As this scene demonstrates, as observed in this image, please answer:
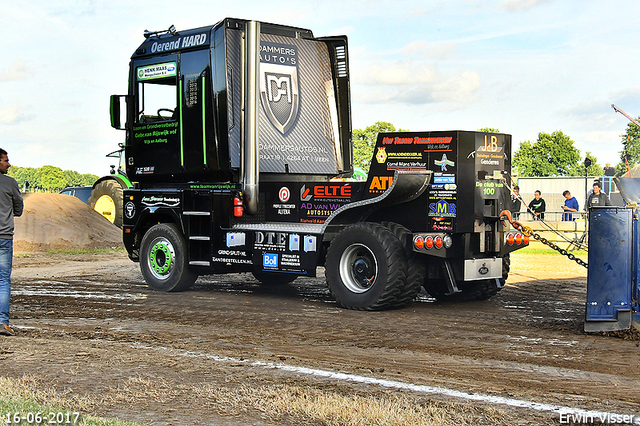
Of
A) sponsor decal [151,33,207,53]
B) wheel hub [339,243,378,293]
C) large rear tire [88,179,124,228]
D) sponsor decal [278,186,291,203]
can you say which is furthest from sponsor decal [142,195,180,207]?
large rear tire [88,179,124,228]

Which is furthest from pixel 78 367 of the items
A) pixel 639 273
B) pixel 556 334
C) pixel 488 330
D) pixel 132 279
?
pixel 132 279

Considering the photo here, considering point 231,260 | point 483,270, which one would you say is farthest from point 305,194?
point 483,270

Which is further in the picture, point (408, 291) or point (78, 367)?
point (408, 291)

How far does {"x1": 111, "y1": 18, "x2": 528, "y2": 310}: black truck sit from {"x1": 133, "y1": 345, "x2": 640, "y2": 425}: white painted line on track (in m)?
3.38

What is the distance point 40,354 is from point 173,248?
5.23 m

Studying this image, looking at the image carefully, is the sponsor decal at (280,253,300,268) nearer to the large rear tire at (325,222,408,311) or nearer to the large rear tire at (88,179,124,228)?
the large rear tire at (325,222,408,311)

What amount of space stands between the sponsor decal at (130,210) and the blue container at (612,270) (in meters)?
7.84

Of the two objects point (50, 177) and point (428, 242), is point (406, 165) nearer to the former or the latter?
point (428, 242)

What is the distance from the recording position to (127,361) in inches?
281

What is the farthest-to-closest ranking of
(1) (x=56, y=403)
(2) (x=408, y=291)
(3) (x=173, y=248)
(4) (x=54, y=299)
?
(3) (x=173, y=248) → (4) (x=54, y=299) → (2) (x=408, y=291) → (1) (x=56, y=403)

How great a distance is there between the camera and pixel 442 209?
10266 millimetres

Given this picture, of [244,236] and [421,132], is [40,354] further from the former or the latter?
[421,132]

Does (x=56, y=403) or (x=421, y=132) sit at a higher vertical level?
(x=421, y=132)

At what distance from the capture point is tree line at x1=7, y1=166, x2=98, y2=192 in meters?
86.2
